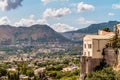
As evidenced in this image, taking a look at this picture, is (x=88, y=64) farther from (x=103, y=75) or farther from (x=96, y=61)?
(x=103, y=75)

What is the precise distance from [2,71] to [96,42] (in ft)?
198

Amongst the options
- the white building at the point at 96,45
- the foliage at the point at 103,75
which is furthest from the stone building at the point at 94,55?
the foliage at the point at 103,75

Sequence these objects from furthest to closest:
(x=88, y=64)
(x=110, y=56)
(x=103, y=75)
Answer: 1. (x=88, y=64)
2. (x=110, y=56)
3. (x=103, y=75)

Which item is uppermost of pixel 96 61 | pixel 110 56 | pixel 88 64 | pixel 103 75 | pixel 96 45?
pixel 96 45

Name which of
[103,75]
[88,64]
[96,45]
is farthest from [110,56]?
[103,75]

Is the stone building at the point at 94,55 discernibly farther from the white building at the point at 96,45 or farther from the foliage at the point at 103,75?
the foliage at the point at 103,75

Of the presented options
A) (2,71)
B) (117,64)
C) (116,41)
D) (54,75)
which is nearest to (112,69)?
(117,64)

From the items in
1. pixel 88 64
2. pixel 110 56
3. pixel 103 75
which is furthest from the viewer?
pixel 88 64

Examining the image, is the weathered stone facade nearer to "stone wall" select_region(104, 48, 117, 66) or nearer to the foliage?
"stone wall" select_region(104, 48, 117, 66)

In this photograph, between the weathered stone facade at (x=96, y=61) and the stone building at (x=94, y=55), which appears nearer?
the weathered stone facade at (x=96, y=61)

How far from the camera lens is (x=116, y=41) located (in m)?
52.0

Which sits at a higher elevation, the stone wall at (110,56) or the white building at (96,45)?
the white building at (96,45)

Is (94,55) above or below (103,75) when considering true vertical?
above

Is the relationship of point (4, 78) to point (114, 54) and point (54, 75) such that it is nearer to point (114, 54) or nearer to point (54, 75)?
point (54, 75)
